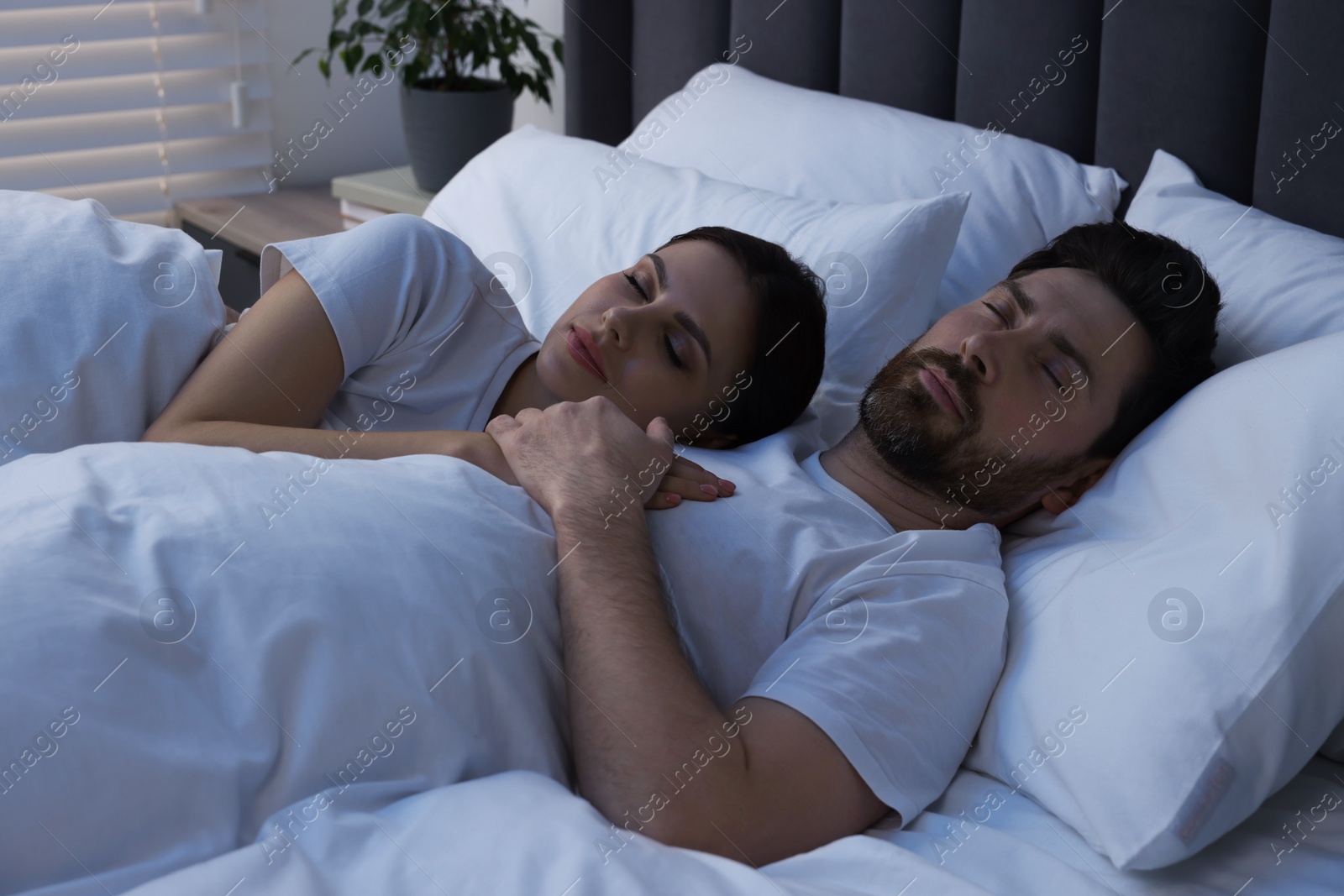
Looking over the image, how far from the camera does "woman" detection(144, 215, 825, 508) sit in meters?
1.16

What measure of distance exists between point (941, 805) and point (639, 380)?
56 cm

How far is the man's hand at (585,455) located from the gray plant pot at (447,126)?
137 centimetres

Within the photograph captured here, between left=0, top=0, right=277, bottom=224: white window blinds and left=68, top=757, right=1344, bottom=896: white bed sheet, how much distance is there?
7.53 feet

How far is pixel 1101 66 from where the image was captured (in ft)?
5.11

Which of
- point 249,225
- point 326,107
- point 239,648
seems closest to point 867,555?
point 239,648

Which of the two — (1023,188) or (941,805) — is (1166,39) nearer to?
(1023,188)

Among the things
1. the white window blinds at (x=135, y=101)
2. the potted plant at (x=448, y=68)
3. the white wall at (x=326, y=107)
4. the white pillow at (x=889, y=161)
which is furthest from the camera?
the white wall at (x=326, y=107)

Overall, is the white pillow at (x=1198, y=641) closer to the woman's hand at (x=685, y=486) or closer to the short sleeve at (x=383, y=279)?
the woman's hand at (x=685, y=486)

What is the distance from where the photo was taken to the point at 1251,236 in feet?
4.31

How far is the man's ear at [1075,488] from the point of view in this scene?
4.00 ft

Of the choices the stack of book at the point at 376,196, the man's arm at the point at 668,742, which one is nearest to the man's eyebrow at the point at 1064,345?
the man's arm at the point at 668,742

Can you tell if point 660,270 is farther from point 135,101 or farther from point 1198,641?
point 135,101

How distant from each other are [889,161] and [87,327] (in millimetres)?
1089

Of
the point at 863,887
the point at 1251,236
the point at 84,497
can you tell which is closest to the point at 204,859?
the point at 84,497
